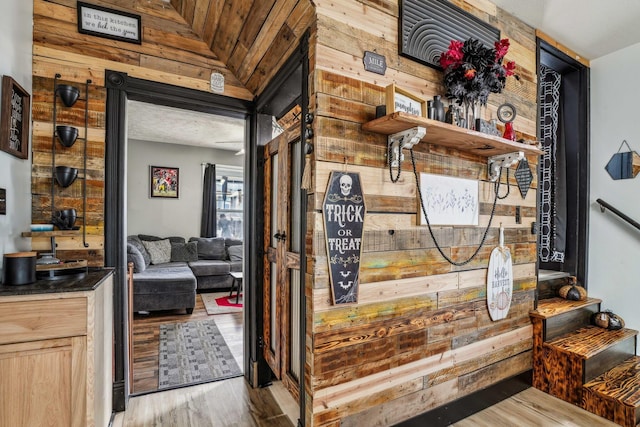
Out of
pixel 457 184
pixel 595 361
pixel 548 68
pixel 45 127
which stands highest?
pixel 548 68

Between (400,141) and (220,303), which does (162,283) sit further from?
(400,141)

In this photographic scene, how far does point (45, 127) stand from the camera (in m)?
1.88

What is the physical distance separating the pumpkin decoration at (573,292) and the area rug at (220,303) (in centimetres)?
386

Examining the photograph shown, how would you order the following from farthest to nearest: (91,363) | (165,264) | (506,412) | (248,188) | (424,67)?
(165,264) → (248,188) → (506,412) → (424,67) → (91,363)

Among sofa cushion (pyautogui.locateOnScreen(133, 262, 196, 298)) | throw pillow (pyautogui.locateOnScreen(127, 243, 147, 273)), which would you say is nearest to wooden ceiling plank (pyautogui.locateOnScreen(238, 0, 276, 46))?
sofa cushion (pyautogui.locateOnScreen(133, 262, 196, 298))

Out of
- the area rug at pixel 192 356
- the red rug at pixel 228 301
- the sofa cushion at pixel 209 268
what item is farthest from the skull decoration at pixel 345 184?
the sofa cushion at pixel 209 268

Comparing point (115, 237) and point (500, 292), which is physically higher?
point (115, 237)

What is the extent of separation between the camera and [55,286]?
137 cm

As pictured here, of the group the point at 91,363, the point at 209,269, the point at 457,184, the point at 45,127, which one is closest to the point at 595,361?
the point at 457,184

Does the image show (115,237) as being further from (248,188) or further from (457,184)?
(457,184)

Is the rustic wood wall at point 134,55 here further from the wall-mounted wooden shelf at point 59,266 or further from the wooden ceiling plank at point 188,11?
the wall-mounted wooden shelf at point 59,266

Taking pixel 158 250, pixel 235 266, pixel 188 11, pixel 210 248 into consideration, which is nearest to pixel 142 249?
pixel 158 250

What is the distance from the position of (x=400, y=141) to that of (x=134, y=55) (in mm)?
1837

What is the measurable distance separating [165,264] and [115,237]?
150 inches
